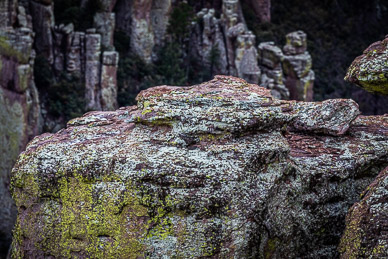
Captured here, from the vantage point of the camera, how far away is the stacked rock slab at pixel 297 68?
44.2 metres

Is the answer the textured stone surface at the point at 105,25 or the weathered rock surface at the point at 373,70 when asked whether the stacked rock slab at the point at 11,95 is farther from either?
the weathered rock surface at the point at 373,70

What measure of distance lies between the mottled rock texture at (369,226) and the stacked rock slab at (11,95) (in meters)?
28.0

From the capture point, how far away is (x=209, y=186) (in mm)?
8594

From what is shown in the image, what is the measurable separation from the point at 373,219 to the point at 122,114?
5189mm

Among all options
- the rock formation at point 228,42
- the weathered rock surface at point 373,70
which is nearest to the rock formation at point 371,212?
the weathered rock surface at point 373,70

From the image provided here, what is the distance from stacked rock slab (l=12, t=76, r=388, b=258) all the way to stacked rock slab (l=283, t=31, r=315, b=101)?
34.4m

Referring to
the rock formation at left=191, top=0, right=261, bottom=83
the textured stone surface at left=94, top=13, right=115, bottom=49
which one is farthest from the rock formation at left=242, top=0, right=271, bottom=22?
the textured stone surface at left=94, top=13, right=115, bottom=49

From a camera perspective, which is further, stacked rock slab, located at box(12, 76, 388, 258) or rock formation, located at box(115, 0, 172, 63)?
rock formation, located at box(115, 0, 172, 63)

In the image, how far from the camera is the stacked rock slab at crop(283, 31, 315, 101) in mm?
44188

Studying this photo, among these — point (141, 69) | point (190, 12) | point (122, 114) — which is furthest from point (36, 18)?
point (122, 114)

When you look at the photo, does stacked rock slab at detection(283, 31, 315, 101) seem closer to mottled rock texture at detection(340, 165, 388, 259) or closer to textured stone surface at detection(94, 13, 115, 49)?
textured stone surface at detection(94, 13, 115, 49)

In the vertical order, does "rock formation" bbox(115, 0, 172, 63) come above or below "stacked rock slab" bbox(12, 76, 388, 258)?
below

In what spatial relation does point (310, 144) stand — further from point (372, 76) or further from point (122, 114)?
point (122, 114)

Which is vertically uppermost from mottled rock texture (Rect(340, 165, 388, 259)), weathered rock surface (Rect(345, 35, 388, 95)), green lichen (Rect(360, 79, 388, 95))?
weathered rock surface (Rect(345, 35, 388, 95))
